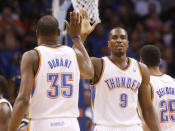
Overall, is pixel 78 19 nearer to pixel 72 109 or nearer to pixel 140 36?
pixel 72 109

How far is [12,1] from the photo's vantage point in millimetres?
10336

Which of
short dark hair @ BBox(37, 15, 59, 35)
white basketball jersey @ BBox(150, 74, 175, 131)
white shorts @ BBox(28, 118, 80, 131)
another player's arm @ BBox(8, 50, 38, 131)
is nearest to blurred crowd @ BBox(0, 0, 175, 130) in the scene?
white basketball jersey @ BBox(150, 74, 175, 131)

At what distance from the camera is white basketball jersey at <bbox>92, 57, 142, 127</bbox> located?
457 centimetres

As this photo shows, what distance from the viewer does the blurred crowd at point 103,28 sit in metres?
8.95

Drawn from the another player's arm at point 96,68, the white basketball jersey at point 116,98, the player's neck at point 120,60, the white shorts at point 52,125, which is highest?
the player's neck at point 120,60

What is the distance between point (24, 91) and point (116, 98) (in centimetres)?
139

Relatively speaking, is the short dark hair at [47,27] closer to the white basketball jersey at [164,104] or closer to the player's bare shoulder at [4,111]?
the player's bare shoulder at [4,111]

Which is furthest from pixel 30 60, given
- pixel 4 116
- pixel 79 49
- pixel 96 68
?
pixel 4 116

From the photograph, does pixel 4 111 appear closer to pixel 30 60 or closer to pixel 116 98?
pixel 116 98

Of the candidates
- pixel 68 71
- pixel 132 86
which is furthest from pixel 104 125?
pixel 68 71

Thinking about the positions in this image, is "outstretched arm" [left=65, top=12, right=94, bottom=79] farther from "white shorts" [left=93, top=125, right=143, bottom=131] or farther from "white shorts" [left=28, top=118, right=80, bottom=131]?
"white shorts" [left=93, top=125, right=143, bottom=131]

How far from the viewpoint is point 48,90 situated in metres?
3.75

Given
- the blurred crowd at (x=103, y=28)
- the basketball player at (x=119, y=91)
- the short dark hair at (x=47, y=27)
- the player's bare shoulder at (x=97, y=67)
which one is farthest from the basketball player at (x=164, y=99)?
the blurred crowd at (x=103, y=28)

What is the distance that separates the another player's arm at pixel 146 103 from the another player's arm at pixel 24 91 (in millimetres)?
1713
